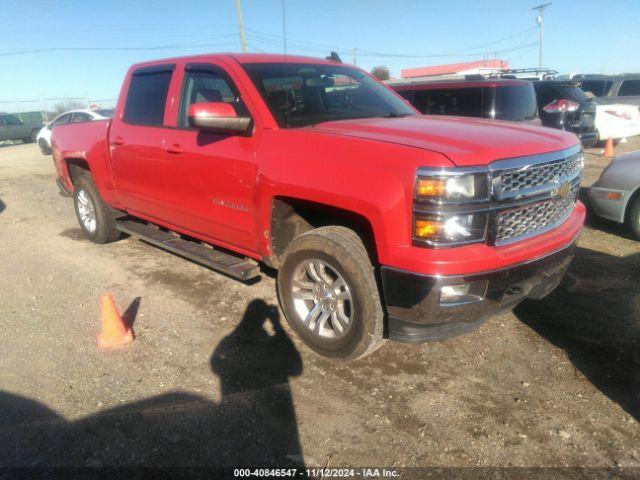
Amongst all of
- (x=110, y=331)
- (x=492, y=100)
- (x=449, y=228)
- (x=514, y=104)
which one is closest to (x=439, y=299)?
(x=449, y=228)

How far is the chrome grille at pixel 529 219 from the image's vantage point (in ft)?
8.63

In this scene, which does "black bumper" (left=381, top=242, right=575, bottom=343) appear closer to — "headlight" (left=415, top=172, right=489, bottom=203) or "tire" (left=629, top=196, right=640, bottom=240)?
"headlight" (left=415, top=172, right=489, bottom=203)

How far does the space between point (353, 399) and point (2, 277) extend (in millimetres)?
4193

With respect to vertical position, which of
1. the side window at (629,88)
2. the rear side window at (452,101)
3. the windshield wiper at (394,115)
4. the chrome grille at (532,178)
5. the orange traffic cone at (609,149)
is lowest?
the orange traffic cone at (609,149)

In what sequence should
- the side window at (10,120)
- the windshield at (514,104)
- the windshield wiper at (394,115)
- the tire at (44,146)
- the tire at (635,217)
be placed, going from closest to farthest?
the windshield wiper at (394,115), the tire at (635,217), the windshield at (514,104), the tire at (44,146), the side window at (10,120)

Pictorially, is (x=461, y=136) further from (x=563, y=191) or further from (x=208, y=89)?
(x=208, y=89)

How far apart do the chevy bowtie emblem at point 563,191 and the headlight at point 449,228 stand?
27.8 inches

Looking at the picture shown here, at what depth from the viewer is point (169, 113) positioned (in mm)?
4191

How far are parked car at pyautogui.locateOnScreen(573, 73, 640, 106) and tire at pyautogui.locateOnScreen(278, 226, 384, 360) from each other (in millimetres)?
13796

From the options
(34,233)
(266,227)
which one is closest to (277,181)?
(266,227)

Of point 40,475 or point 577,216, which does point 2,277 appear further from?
point 577,216

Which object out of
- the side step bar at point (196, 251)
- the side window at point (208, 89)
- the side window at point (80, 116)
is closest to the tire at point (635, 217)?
the side step bar at point (196, 251)

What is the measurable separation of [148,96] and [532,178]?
3579 mm

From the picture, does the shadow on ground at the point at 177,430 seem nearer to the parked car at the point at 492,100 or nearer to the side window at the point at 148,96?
the side window at the point at 148,96
